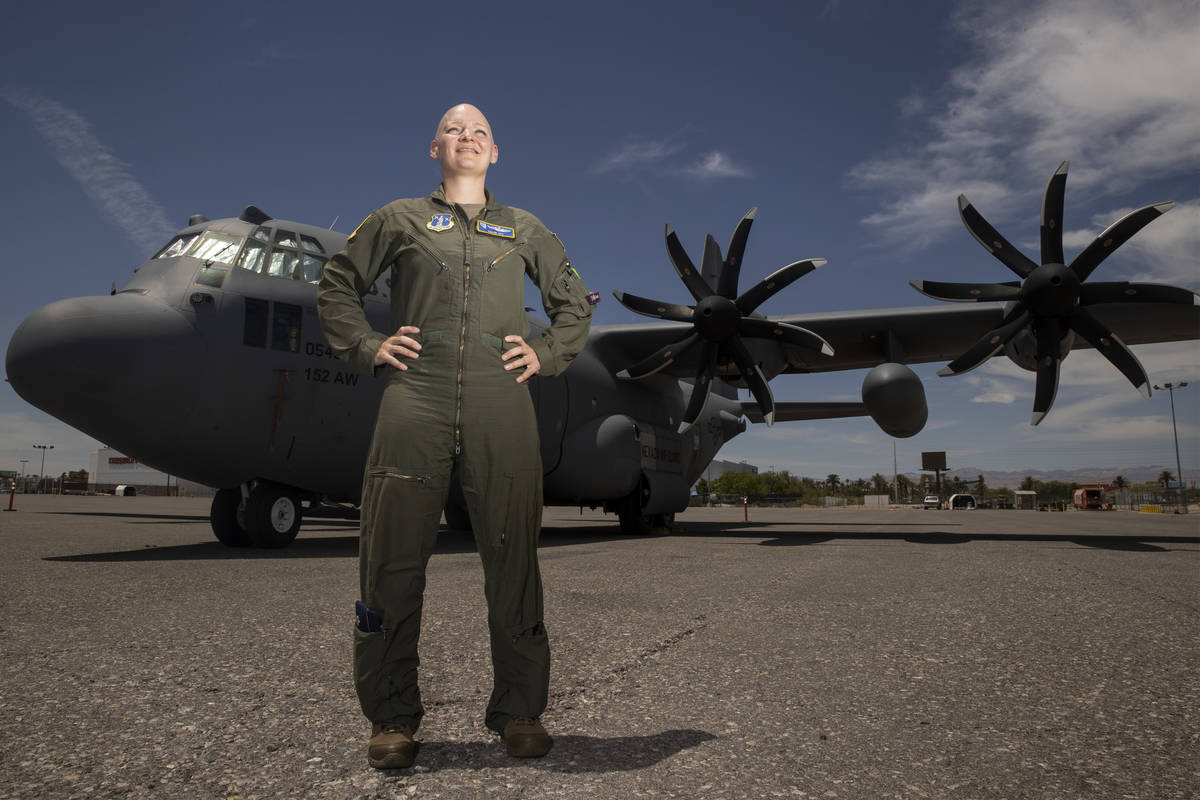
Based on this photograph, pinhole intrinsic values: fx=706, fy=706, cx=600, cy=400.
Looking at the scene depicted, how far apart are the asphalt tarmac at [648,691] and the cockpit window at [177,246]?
13.8 ft

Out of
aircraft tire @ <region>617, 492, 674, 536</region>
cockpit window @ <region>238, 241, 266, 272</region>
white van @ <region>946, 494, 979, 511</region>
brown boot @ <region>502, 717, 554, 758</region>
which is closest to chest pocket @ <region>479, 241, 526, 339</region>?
brown boot @ <region>502, 717, 554, 758</region>

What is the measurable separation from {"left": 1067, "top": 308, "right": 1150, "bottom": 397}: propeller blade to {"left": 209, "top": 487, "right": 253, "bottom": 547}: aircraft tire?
14042mm

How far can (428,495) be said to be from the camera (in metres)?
2.68

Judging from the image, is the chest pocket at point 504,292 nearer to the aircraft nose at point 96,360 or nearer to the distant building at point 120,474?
the aircraft nose at point 96,360

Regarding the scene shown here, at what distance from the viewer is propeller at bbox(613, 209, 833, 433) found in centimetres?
1362

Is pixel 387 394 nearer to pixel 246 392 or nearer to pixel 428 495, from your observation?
pixel 428 495

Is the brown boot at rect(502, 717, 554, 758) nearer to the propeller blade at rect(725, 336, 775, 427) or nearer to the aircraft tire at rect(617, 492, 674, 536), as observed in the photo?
the propeller blade at rect(725, 336, 775, 427)

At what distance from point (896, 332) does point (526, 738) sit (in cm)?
1458

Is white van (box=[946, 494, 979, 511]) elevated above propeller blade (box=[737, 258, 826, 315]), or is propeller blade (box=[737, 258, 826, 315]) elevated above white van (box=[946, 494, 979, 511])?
propeller blade (box=[737, 258, 826, 315])

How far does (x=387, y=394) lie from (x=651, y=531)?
14488 millimetres

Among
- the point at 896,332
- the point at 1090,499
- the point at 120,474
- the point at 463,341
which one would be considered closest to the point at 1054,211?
the point at 896,332

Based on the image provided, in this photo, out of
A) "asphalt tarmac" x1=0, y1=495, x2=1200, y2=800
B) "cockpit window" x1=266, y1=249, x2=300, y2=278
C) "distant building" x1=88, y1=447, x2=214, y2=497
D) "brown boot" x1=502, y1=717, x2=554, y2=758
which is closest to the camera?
"asphalt tarmac" x1=0, y1=495, x2=1200, y2=800

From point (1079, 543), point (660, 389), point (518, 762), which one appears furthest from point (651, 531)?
point (518, 762)

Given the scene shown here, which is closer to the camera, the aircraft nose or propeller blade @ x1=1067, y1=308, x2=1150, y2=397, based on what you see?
the aircraft nose
